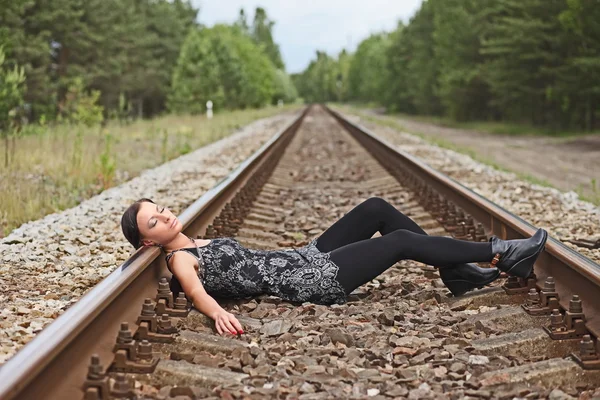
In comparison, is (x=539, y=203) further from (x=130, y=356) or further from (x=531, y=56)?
(x=531, y=56)

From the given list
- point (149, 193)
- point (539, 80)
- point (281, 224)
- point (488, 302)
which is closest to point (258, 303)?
point (488, 302)

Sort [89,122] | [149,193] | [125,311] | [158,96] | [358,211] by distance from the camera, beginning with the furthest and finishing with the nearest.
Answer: [158,96]
[89,122]
[149,193]
[358,211]
[125,311]

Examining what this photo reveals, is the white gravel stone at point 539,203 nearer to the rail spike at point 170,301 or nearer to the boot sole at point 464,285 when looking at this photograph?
the boot sole at point 464,285

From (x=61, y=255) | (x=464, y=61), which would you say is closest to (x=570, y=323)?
(x=61, y=255)

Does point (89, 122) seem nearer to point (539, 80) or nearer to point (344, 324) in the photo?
point (344, 324)

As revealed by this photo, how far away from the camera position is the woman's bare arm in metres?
3.48

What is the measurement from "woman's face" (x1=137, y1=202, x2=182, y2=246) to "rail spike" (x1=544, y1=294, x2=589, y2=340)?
1.79 m

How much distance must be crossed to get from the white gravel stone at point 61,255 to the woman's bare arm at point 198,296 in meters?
0.58

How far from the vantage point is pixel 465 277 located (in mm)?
4078

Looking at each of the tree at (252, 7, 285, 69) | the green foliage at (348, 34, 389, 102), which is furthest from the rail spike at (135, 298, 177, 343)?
the tree at (252, 7, 285, 69)

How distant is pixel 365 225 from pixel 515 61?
2468cm

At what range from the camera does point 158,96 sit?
214 ft

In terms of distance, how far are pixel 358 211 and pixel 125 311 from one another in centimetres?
175

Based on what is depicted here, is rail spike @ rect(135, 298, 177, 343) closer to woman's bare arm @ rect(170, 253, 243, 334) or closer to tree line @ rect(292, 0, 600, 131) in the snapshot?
woman's bare arm @ rect(170, 253, 243, 334)
